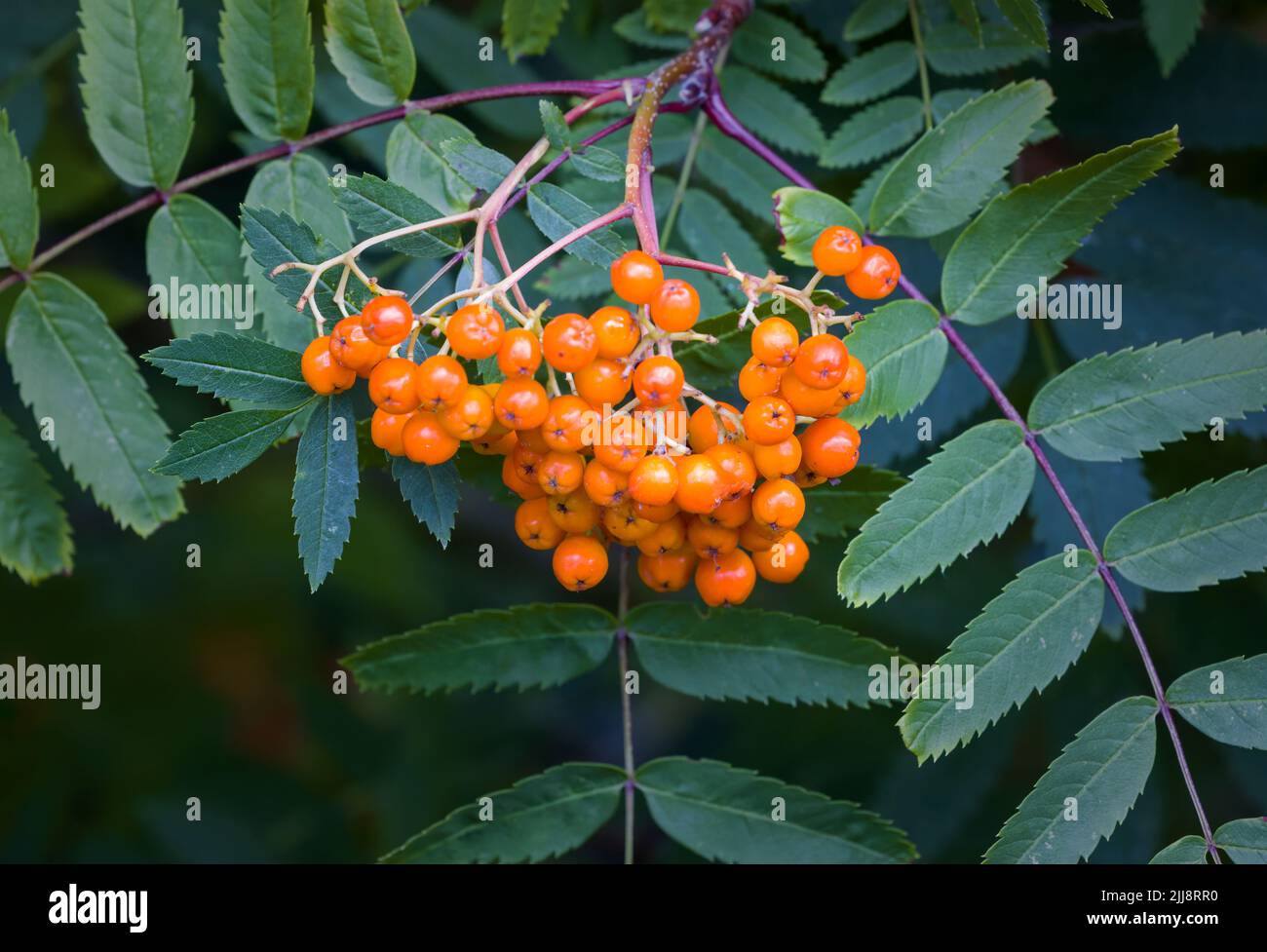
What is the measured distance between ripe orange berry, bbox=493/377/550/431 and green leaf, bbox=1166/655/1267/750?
1.21 m

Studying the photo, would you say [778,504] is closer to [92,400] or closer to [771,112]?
[771,112]

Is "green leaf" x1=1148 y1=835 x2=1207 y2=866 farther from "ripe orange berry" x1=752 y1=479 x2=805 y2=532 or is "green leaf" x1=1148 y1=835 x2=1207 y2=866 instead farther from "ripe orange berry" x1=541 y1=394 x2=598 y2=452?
"ripe orange berry" x1=541 y1=394 x2=598 y2=452

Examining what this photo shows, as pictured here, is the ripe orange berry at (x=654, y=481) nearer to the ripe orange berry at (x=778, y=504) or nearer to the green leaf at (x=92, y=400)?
the ripe orange berry at (x=778, y=504)

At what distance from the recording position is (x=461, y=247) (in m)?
1.80

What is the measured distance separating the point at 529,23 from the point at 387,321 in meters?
1.14

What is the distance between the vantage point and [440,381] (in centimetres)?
147

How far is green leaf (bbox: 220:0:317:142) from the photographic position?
6.65 feet

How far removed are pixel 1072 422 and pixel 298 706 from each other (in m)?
3.02

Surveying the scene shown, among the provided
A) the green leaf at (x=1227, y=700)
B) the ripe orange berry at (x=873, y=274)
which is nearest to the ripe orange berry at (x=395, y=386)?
the ripe orange berry at (x=873, y=274)

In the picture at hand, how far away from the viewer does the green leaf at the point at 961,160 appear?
1.87 m

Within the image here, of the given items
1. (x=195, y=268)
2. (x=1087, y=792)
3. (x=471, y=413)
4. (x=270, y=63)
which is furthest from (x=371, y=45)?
(x=1087, y=792)
